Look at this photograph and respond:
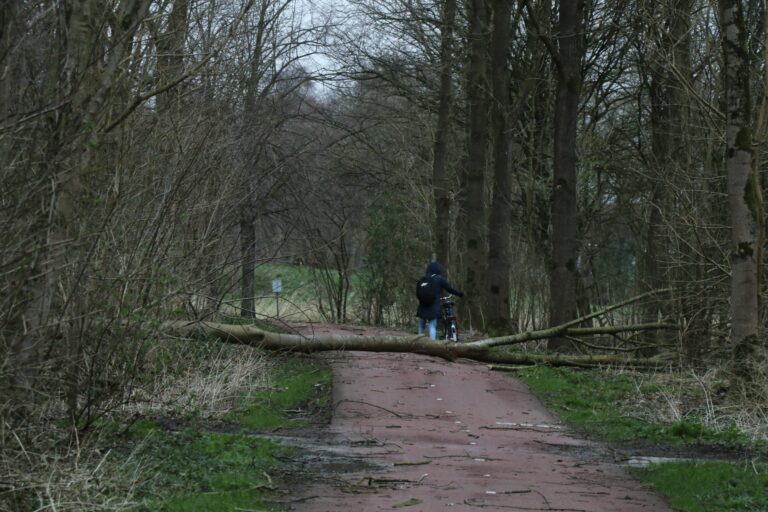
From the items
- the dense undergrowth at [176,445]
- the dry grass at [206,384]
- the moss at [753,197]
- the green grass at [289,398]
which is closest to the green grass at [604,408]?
the moss at [753,197]

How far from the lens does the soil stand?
9375 millimetres

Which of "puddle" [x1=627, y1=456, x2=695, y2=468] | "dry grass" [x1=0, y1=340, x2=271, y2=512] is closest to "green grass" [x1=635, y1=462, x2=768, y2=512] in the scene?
"puddle" [x1=627, y1=456, x2=695, y2=468]

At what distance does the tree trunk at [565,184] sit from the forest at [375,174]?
0.05m

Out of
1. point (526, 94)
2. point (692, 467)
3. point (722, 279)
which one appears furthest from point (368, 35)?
point (692, 467)

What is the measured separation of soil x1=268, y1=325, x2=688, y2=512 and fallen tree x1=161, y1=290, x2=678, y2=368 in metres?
0.54

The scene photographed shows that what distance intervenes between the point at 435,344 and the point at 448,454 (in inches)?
337

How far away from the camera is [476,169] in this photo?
29719 millimetres

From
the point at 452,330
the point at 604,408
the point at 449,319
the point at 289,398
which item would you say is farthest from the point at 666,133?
the point at 289,398

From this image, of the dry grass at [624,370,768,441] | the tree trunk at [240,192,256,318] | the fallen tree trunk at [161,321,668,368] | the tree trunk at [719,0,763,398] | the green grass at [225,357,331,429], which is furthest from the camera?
the fallen tree trunk at [161,321,668,368]

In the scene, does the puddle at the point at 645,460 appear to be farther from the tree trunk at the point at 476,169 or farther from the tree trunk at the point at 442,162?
the tree trunk at the point at 442,162

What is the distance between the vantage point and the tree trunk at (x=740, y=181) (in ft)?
48.8

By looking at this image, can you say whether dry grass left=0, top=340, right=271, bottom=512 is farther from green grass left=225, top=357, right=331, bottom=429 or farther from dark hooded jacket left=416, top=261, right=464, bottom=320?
dark hooded jacket left=416, top=261, right=464, bottom=320

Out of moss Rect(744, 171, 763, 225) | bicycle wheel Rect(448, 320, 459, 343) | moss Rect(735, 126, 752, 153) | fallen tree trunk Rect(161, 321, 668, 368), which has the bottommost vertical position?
fallen tree trunk Rect(161, 321, 668, 368)

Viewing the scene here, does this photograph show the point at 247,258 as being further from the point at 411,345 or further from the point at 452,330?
the point at 452,330
